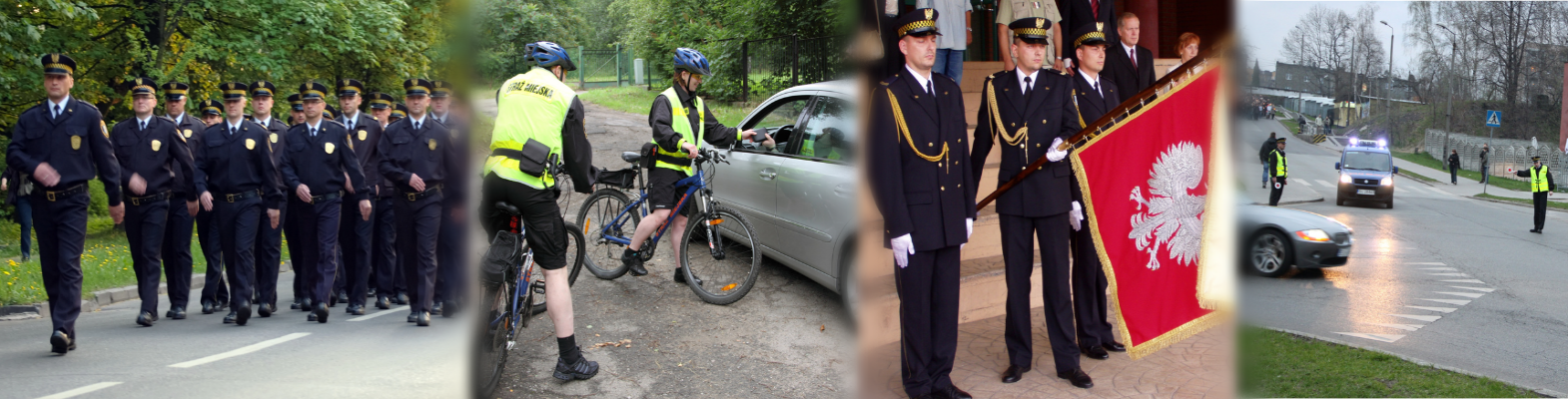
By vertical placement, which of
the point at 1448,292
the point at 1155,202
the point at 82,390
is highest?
the point at 1155,202

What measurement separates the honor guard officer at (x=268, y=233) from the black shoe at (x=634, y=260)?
4.28 ft

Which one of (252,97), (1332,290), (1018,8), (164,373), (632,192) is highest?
(1018,8)

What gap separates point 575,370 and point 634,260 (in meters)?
0.88

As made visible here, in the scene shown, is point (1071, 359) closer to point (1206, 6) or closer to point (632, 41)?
point (632, 41)

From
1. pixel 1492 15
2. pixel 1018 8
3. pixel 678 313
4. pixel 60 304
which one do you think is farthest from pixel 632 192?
pixel 1492 15

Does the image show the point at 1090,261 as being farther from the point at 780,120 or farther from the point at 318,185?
the point at 318,185

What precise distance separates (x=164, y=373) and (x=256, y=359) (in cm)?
78

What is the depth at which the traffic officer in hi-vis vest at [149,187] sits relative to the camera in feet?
14.0

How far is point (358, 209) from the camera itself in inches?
62.1

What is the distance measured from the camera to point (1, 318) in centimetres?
402

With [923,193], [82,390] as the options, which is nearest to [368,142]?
[923,193]

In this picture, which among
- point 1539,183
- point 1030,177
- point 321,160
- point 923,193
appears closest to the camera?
point 321,160

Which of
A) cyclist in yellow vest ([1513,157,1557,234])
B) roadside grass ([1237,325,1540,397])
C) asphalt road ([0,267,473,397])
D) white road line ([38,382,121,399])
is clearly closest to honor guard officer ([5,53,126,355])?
asphalt road ([0,267,473,397])

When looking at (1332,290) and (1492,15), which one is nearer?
(1492,15)
